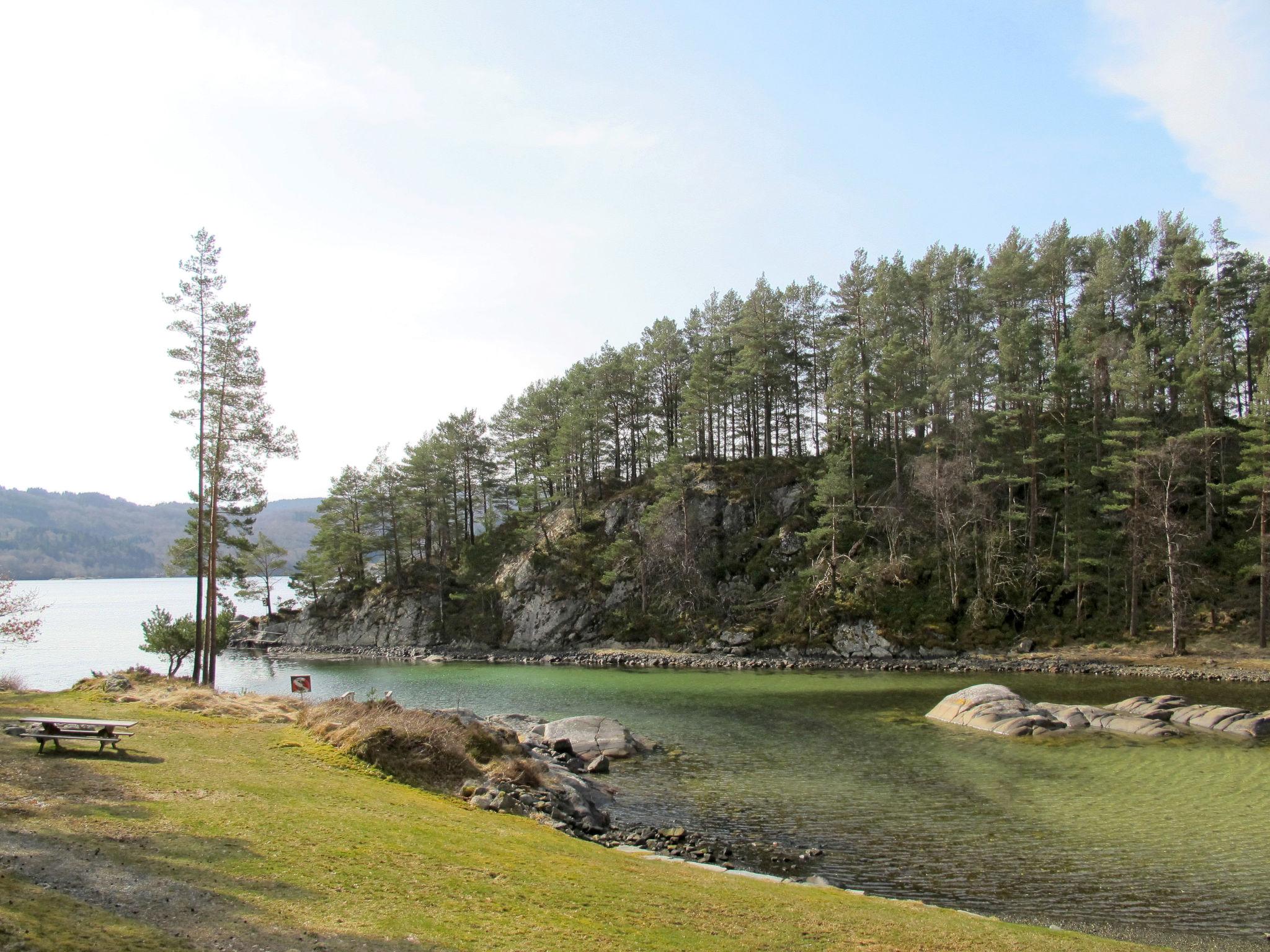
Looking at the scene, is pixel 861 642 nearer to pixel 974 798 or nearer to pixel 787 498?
pixel 787 498

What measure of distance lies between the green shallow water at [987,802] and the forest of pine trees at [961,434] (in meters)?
13.6

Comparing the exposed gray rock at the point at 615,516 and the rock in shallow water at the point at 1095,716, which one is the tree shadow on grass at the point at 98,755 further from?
the exposed gray rock at the point at 615,516

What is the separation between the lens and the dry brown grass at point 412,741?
53.6 feet

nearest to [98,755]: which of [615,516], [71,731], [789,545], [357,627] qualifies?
[71,731]

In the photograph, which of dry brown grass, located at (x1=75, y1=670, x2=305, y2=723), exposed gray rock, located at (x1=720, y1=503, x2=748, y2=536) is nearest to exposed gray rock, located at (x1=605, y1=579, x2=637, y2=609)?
exposed gray rock, located at (x1=720, y1=503, x2=748, y2=536)

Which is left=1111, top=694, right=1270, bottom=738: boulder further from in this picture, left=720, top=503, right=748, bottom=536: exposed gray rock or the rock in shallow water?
left=720, top=503, right=748, bottom=536: exposed gray rock

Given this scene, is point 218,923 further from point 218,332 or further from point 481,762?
point 218,332

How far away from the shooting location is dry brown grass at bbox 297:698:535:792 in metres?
16.3

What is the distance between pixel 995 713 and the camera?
89.2 ft

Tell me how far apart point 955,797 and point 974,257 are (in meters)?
60.3

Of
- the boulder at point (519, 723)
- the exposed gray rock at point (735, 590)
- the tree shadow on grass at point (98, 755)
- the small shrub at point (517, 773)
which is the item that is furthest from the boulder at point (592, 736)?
the exposed gray rock at point (735, 590)

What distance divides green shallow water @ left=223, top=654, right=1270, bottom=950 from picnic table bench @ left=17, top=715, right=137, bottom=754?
439 inches

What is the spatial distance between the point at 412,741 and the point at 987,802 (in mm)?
14389

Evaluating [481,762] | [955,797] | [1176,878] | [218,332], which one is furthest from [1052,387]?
[218,332]
